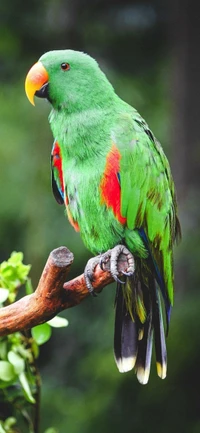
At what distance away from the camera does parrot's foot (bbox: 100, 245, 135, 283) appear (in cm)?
217

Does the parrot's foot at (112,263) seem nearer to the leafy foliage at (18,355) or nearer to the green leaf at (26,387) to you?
the leafy foliage at (18,355)

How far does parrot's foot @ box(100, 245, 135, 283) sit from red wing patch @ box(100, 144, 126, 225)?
0.41ft

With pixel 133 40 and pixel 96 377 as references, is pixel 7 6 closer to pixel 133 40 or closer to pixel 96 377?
pixel 133 40

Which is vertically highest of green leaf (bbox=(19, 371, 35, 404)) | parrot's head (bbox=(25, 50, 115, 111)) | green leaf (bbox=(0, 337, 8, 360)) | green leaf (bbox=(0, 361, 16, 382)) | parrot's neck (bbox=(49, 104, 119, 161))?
parrot's head (bbox=(25, 50, 115, 111))

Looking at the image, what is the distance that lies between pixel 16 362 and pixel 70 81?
0.80 metres

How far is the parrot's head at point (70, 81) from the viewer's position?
2305mm

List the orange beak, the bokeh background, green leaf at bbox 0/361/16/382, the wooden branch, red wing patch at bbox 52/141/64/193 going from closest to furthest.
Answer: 1. the wooden branch
2. green leaf at bbox 0/361/16/382
3. the orange beak
4. red wing patch at bbox 52/141/64/193
5. the bokeh background

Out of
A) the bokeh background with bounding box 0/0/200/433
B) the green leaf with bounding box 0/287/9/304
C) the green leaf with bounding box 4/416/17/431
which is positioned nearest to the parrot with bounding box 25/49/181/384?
the green leaf with bounding box 0/287/9/304

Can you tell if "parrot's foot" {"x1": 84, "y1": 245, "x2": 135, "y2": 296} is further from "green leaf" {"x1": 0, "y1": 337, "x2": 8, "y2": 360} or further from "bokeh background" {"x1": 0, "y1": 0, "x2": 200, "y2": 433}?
"bokeh background" {"x1": 0, "y1": 0, "x2": 200, "y2": 433}

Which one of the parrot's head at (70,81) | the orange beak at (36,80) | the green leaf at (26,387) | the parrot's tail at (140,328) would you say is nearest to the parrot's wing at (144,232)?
the parrot's tail at (140,328)

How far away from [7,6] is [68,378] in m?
2.53

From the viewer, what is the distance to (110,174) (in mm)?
2264

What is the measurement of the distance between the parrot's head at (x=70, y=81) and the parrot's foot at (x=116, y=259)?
16.4 inches

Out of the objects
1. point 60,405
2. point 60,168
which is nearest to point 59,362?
point 60,405
